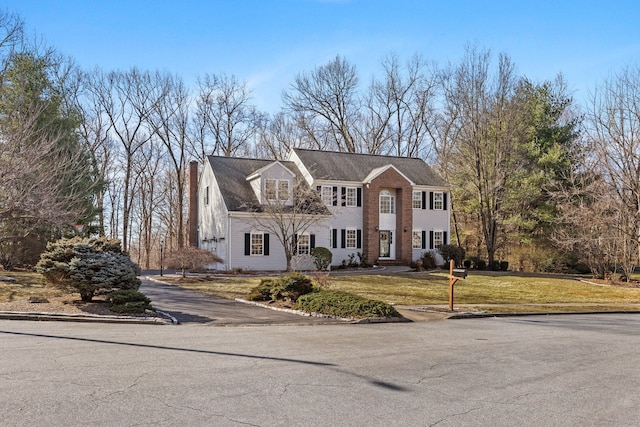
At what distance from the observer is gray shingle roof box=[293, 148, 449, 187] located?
133 ft

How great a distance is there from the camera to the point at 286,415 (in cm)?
659

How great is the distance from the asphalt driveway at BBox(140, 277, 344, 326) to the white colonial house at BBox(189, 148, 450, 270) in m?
13.3

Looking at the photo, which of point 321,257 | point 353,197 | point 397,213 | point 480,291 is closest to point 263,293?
point 480,291

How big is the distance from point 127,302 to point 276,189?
67.8 ft

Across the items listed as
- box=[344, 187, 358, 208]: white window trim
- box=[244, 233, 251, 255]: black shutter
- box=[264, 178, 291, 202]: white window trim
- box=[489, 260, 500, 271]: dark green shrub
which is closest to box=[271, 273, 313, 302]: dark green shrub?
box=[244, 233, 251, 255]: black shutter

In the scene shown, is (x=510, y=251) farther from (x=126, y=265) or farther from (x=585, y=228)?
(x=126, y=265)

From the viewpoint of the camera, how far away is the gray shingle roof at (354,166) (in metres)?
40.5

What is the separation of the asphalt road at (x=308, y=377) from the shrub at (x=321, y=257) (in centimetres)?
2215

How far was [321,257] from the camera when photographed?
3638cm

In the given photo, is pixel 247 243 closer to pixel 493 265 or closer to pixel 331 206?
pixel 331 206

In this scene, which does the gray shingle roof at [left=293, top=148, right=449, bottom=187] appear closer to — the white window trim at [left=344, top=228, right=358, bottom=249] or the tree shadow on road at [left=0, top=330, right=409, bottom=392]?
the white window trim at [left=344, top=228, right=358, bottom=249]

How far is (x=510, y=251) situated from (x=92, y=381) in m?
42.4

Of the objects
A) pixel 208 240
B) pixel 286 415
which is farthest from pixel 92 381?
pixel 208 240

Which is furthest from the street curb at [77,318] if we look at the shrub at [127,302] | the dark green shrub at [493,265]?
the dark green shrub at [493,265]
